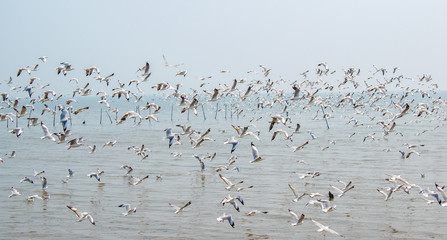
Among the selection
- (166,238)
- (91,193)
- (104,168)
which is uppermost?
(166,238)

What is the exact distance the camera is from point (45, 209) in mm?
23594

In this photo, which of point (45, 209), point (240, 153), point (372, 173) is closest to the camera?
point (45, 209)

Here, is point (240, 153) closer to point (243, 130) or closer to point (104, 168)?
point (104, 168)

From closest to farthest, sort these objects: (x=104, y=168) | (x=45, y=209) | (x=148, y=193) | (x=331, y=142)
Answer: (x=45, y=209) < (x=148, y=193) < (x=104, y=168) < (x=331, y=142)

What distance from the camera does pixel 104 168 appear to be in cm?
3759

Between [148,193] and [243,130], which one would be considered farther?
[148,193]

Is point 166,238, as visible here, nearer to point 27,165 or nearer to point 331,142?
point 27,165

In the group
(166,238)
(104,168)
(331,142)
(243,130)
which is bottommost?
(331,142)

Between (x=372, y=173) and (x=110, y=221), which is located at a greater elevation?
(x=110, y=221)

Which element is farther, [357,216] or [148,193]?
[148,193]

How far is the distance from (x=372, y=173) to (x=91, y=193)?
58.3ft

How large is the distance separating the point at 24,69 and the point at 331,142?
35.4m

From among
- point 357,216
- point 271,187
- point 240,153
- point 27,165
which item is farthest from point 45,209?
point 240,153

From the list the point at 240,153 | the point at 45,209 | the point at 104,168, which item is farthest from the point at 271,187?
the point at 240,153
